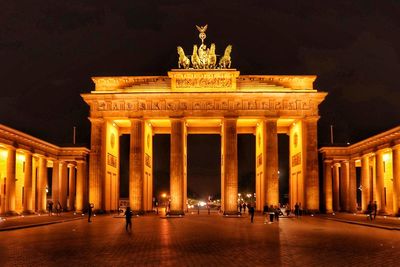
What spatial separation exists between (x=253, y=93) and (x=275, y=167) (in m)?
9.40

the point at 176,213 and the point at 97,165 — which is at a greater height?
the point at 97,165

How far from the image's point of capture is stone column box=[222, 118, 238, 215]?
6197cm

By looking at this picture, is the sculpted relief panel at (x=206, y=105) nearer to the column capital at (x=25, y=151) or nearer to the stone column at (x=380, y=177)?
the column capital at (x=25, y=151)

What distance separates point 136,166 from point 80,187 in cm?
1021

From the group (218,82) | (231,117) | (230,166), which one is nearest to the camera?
(230,166)

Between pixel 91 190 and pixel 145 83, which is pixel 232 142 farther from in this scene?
pixel 91 190

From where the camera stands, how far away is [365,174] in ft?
212

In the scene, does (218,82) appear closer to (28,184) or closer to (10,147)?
(10,147)

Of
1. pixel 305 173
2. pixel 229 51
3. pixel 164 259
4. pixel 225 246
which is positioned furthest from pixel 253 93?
pixel 164 259

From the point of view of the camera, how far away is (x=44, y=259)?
18.6 metres

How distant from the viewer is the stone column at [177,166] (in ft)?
204

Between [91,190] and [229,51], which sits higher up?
[229,51]

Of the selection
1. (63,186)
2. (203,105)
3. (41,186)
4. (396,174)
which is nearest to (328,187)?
(396,174)

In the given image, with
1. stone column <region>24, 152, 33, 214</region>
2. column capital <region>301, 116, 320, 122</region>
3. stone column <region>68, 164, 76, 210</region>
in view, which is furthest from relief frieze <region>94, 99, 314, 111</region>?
stone column <region>68, 164, 76, 210</region>
